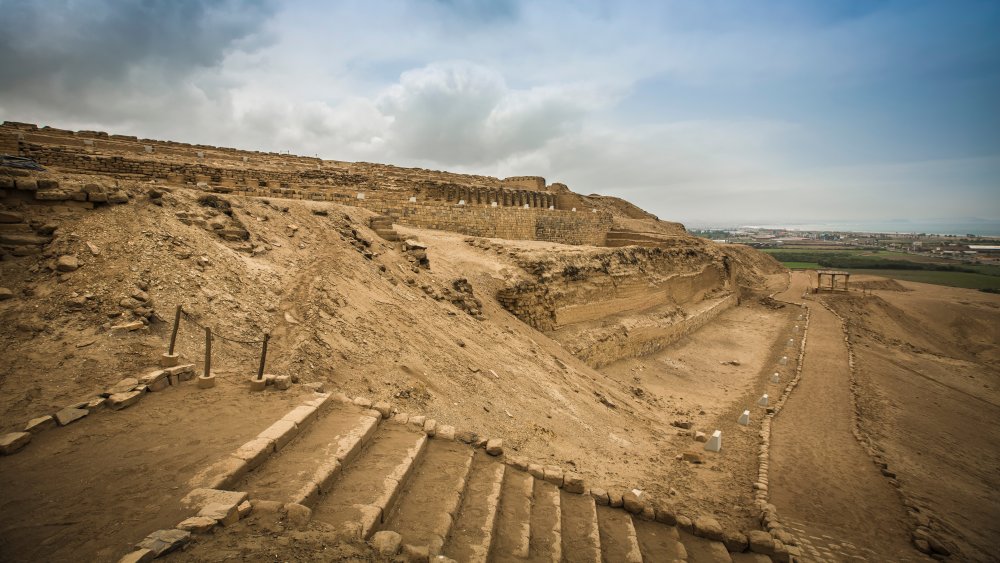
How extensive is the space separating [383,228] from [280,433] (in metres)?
8.98

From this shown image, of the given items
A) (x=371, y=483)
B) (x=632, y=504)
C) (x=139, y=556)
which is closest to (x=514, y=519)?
(x=371, y=483)

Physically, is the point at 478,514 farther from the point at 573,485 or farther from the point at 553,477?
the point at 573,485

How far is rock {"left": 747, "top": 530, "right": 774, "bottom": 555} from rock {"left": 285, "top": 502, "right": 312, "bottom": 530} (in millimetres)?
5459

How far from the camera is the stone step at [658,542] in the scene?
17.1 ft

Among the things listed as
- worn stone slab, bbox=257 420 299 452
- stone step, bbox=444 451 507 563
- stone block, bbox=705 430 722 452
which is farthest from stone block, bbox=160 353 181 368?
stone block, bbox=705 430 722 452

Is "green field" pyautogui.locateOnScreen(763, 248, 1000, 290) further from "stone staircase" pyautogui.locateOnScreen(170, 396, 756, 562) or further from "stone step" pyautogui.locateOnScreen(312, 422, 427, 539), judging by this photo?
"stone step" pyautogui.locateOnScreen(312, 422, 427, 539)

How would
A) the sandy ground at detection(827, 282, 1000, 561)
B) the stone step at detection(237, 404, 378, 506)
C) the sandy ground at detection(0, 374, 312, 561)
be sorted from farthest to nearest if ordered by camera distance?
the sandy ground at detection(827, 282, 1000, 561) < the stone step at detection(237, 404, 378, 506) < the sandy ground at detection(0, 374, 312, 561)

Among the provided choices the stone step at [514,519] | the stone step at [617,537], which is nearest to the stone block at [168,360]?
the stone step at [514,519]

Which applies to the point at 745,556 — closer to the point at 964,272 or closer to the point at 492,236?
the point at 492,236

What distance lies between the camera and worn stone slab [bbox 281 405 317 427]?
477cm

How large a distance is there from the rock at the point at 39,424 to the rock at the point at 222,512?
2.16 m

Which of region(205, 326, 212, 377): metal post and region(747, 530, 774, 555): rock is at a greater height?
region(205, 326, 212, 377): metal post

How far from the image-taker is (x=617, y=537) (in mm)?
5211

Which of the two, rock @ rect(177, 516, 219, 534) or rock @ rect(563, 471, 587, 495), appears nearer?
rock @ rect(177, 516, 219, 534)
